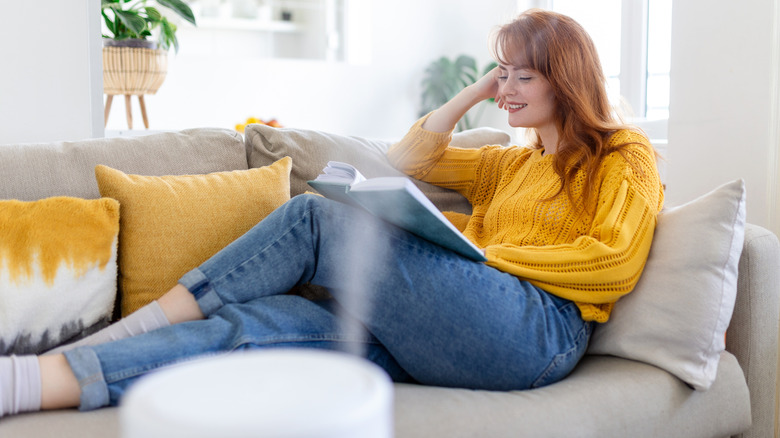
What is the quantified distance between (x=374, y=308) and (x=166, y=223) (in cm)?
52

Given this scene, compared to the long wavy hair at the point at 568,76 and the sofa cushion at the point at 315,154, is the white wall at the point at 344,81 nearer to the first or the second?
Result: the sofa cushion at the point at 315,154

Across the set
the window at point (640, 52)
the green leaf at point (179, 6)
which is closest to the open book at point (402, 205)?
the green leaf at point (179, 6)

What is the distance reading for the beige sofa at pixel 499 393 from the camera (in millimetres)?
1159

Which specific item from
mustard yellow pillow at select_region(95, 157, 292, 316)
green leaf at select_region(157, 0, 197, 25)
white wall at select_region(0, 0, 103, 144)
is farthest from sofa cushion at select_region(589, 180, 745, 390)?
green leaf at select_region(157, 0, 197, 25)

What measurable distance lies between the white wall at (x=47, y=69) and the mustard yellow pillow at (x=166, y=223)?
0.62m

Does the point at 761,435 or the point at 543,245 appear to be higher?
the point at 543,245

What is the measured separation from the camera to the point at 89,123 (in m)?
2.02

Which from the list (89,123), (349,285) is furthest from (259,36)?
(349,285)

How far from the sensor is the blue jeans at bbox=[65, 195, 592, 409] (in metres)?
1.22

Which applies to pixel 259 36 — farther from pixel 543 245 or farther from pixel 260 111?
pixel 543 245

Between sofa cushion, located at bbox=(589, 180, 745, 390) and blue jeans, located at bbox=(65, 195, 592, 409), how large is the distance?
143mm

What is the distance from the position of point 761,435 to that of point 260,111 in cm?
431

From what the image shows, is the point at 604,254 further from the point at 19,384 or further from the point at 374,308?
the point at 19,384

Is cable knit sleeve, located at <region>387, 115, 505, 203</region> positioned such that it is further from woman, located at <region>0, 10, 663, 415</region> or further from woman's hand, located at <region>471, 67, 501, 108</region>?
woman, located at <region>0, 10, 663, 415</region>
